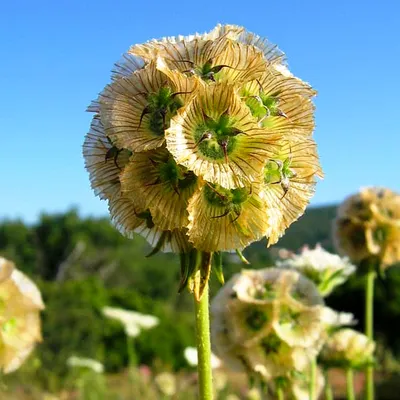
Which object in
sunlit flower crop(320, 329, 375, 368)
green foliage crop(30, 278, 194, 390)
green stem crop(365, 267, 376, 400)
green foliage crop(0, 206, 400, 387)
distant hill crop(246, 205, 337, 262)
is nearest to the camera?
sunlit flower crop(320, 329, 375, 368)

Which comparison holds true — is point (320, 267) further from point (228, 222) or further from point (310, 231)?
point (310, 231)

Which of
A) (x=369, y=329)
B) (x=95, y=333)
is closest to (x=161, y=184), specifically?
(x=369, y=329)

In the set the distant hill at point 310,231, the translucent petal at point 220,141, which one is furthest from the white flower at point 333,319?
the distant hill at point 310,231

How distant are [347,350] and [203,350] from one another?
172 centimetres

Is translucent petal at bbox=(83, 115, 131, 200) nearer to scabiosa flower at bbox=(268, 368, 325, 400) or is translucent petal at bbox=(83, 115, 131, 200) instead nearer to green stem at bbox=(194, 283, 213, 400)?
green stem at bbox=(194, 283, 213, 400)

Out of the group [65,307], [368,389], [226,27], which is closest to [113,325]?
[65,307]

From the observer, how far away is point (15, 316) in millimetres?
2934

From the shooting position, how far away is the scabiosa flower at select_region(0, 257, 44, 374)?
114 inches

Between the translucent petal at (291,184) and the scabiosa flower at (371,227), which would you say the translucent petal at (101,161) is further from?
the scabiosa flower at (371,227)

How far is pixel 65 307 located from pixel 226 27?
16490mm

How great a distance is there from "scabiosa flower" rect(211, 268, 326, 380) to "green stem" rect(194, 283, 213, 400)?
3.39 feet

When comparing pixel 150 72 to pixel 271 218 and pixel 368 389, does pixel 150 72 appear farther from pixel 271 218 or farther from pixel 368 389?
pixel 368 389

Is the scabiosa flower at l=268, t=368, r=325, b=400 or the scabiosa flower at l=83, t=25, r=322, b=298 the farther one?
the scabiosa flower at l=268, t=368, r=325, b=400

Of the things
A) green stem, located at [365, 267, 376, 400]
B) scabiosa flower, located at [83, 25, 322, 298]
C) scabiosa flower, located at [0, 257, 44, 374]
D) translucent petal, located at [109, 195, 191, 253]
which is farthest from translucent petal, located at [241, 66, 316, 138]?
green stem, located at [365, 267, 376, 400]
